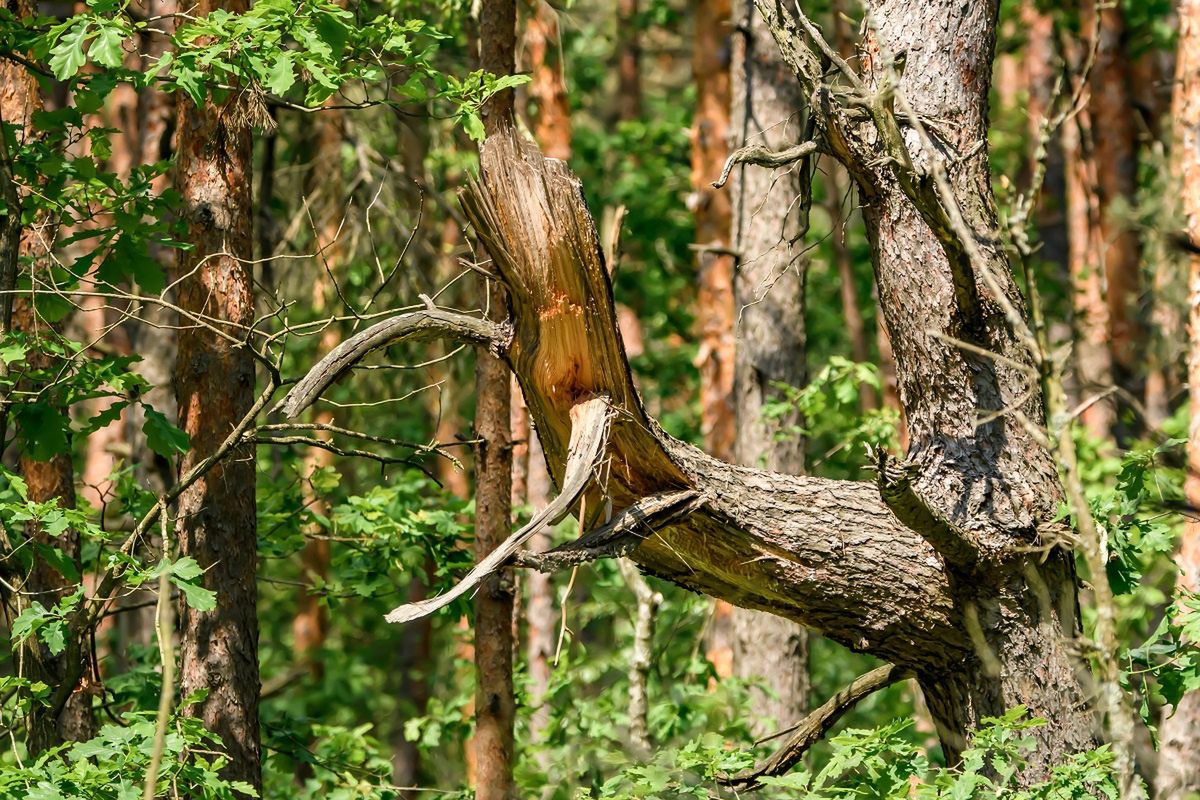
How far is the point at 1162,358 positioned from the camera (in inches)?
489

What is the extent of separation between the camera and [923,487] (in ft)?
17.1

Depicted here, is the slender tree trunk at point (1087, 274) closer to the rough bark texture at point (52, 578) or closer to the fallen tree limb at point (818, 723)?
the fallen tree limb at point (818, 723)

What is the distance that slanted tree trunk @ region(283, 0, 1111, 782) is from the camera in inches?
193

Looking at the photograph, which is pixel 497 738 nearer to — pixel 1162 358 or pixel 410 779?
pixel 1162 358

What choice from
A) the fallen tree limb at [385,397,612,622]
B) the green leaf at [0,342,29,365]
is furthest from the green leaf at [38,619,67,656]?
the fallen tree limb at [385,397,612,622]

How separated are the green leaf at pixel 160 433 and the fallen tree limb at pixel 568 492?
5.51 feet

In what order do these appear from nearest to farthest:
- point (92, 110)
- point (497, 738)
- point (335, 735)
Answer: point (92, 110)
point (497, 738)
point (335, 735)

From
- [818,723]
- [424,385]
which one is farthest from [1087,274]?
[818,723]

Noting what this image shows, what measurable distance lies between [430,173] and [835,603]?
7880mm

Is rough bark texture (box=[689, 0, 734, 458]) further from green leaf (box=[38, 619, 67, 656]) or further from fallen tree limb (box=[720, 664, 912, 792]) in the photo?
green leaf (box=[38, 619, 67, 656])

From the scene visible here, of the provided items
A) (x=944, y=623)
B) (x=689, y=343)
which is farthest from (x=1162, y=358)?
(x=944, y=623)

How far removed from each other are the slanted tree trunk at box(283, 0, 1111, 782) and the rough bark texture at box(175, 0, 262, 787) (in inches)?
69.2

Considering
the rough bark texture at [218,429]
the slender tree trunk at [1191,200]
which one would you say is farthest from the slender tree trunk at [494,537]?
the slender tree trunk at [1191,200]

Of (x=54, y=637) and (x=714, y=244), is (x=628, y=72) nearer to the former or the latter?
(x=714, y=244)
